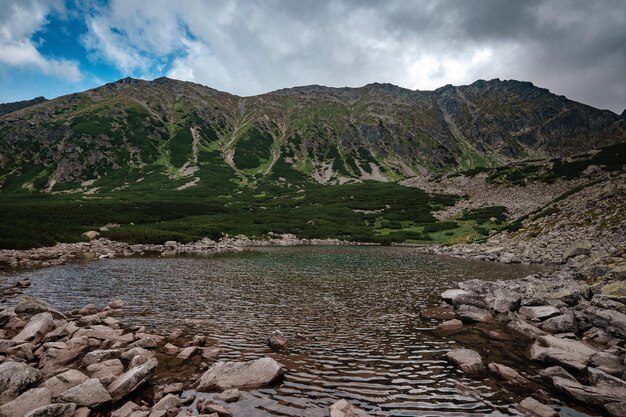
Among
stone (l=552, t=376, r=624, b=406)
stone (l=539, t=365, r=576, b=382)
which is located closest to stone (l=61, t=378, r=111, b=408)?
stone (l=552, t=376, r=624, b=406)

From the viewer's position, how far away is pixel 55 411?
9.49 metres

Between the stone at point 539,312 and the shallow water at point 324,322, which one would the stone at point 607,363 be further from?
the stone at point 539,312

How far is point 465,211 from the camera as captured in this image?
115750mm

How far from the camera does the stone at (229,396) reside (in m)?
11.1

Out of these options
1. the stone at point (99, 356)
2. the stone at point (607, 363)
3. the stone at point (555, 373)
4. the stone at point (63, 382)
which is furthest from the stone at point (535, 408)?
the stone at point (99, 356)

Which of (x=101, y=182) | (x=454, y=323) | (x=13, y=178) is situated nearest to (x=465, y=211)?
(x=454, y=323)

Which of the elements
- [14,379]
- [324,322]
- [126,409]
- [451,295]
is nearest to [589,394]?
[324,322]

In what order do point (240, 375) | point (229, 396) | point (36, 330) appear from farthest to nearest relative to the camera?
point (36, 330) → point (240, 375) → point (229, 396)

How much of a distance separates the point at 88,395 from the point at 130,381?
3.90 ft

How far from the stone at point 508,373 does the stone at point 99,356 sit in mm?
14924

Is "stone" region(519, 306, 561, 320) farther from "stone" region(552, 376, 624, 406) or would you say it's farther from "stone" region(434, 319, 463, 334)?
"stone" region(552, 376, 624, 406)

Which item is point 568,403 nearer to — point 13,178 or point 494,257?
point 494,257

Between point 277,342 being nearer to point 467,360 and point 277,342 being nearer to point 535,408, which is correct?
point 467,360

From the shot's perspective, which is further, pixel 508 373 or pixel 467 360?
pixel 467 360
